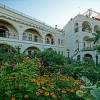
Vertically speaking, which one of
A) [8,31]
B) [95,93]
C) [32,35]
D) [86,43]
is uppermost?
[8,31]

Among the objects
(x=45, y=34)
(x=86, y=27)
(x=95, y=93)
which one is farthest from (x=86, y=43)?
(x=95, y=93)

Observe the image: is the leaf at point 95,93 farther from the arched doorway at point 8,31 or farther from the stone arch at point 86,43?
the stone arch at point 86,43

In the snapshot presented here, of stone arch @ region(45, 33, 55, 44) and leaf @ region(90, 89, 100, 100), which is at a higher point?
stone arch @ region(45, 33, 55, 44)

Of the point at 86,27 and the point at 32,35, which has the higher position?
the point at 86,27

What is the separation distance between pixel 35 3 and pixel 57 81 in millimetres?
8834

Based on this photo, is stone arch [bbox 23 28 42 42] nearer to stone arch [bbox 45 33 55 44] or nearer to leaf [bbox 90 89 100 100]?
stone arch [bbox 45 33 55 44]

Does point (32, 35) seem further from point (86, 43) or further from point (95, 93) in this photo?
point (95, 93)

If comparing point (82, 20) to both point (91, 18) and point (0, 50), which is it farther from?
point (0, 50)

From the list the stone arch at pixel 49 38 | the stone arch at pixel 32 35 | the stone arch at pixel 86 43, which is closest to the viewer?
the stone arch at pixel 32 35

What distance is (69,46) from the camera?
1264 inches

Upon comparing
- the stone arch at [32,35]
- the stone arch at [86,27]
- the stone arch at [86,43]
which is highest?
the stone arch at [86,27]

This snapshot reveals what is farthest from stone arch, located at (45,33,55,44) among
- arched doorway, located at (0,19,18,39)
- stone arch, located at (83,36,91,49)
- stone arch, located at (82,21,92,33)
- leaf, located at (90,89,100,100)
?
leaf, located at (90,89,100,100)

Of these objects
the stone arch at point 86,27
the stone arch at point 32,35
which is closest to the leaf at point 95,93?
the stone arch at point 32,35

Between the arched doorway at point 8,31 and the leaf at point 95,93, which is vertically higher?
the arched doorway at point 8,31
